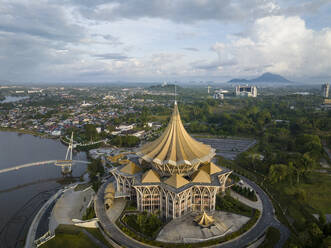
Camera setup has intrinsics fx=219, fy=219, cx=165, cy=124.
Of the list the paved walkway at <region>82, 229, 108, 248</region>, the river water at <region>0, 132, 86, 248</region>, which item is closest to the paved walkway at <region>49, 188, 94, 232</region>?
the river water at <region>0, 132, 86, 248</region>

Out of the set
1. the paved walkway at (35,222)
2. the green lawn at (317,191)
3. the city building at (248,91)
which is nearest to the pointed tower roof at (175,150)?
the green lawn at (317,191)

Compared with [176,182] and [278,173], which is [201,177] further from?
[278,173]

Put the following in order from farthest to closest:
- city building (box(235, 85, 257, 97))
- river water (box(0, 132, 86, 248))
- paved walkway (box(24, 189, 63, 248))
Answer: city building (box(235, 85, 257, 97)) < river water (box(0, 132, 86, 248)) < paved walkway (box(24, 189, 63, 248))

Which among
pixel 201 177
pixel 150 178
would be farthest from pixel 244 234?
pixel 150 178

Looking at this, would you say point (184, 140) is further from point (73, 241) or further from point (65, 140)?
point (65, 140)

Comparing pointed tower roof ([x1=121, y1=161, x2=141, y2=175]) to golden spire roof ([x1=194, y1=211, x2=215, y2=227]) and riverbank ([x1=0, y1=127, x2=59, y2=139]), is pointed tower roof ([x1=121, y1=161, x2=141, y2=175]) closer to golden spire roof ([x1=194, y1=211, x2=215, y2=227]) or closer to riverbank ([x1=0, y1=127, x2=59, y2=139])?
golden spire roof ([x1=194, y1=211, x2=215, y2=227])

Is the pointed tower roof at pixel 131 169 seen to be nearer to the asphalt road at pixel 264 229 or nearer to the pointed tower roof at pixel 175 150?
the pointed tower roof at pixel 175 150
